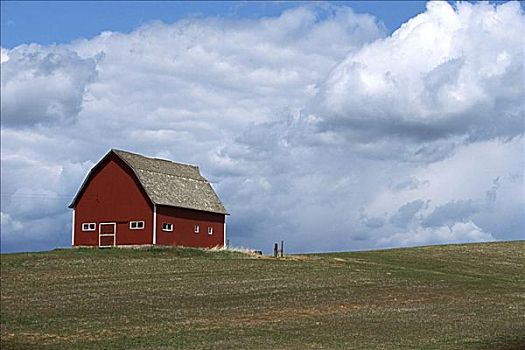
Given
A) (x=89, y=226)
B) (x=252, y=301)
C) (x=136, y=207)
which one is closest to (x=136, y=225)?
(x=136, y=207)

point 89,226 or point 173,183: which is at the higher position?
point 173,183

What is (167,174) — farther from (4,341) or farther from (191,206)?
(4,341)

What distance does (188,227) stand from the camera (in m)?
75.1

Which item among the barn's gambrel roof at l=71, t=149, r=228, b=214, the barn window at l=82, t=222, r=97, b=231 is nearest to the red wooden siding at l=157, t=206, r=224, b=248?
the barn's gambrel roof at l=71, t=149, r=228, b=214

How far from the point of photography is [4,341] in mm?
33500

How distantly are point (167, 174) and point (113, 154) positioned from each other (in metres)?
5.48

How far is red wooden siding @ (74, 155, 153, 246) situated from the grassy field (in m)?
4.58

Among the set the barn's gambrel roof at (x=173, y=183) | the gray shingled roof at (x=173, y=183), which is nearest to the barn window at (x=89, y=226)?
the barn's gambrel roof at (x=173, y=183)

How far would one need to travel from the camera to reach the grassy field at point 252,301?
33.8 meters

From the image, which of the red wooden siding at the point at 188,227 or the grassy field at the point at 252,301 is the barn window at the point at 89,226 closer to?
the red wooden siding at the point at 188,227

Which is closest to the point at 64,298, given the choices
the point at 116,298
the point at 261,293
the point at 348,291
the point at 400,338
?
the point at 116,298

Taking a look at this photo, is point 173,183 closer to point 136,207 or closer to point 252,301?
point 136,207

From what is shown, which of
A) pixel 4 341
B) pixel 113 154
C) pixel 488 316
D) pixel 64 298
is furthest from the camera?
pixel 113 154

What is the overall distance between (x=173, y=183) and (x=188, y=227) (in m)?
4.23
